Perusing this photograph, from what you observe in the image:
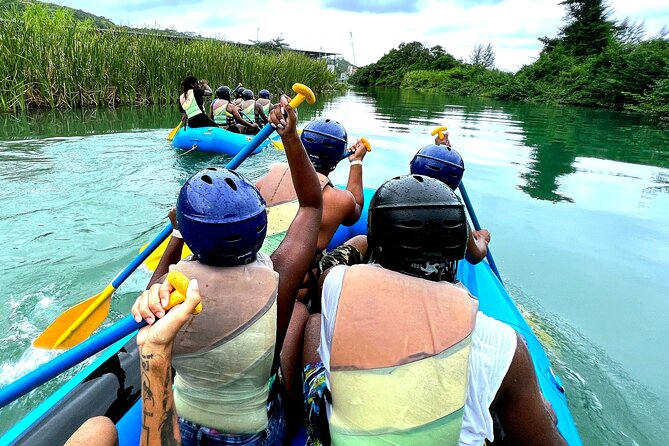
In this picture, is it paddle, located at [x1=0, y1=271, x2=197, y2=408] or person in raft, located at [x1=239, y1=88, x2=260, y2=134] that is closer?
paddle, located at [x1=0, y1=271, x2=197, y2=408]

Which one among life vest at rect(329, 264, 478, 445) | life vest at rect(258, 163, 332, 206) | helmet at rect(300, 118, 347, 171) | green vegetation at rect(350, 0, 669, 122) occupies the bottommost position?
life vest at rect(329, 264, 478, 445)

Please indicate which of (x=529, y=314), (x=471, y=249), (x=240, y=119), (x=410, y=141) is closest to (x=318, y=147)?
(x=471, y=249)

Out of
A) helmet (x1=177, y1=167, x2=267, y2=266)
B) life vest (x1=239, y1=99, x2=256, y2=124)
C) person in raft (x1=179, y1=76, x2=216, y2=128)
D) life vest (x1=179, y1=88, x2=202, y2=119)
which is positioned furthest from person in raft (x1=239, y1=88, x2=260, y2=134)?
helmet (x1=177, y1=167, x2=267, y2=266)

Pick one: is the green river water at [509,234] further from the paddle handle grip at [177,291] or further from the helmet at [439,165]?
the paddle handle grip at [177,291]

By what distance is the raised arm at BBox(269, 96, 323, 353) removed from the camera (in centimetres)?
142

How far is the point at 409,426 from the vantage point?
3.57 feet

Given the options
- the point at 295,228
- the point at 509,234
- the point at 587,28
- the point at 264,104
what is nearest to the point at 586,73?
the point at 587,28

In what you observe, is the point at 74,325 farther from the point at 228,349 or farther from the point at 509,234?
the point at 509,234

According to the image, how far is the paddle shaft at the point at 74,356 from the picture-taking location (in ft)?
3.78

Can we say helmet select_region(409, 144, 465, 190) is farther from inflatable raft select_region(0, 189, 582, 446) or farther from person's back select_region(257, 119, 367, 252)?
inflatable raft select_region(0, 189, 582, 446)

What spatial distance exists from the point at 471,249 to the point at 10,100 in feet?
36.6

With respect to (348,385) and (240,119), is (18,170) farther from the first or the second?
(348,385)

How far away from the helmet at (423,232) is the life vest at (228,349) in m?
0.35

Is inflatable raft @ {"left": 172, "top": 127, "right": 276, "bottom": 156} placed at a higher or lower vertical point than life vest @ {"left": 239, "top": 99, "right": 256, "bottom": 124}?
lower
